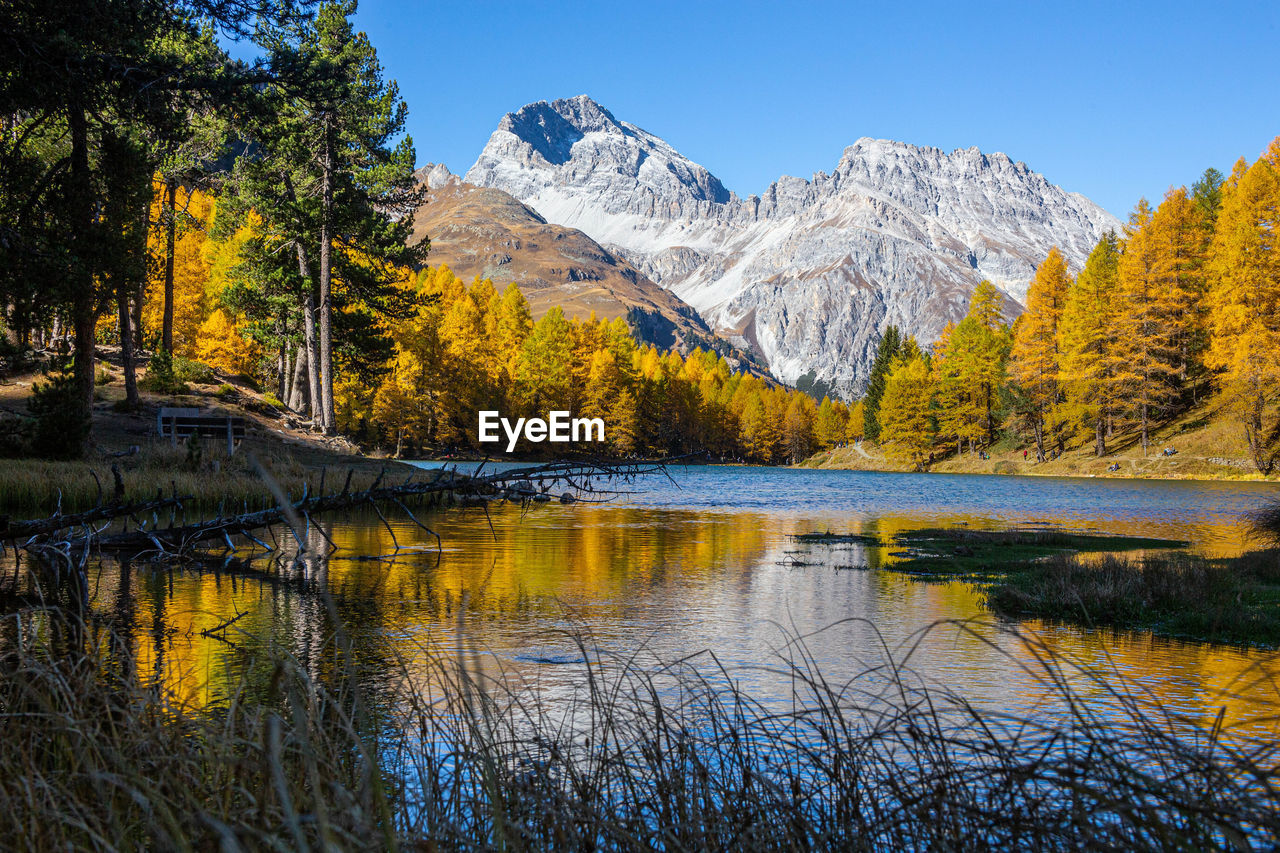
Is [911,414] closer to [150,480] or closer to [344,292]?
[344,292]

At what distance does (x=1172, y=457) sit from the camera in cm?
4762

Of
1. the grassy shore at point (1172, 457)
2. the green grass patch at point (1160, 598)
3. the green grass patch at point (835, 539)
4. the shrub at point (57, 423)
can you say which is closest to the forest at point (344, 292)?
the shrub at point (57, 423)

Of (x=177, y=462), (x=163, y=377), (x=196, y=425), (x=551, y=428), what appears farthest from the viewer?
(x=551, y=428)

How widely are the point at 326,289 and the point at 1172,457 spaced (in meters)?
43.4

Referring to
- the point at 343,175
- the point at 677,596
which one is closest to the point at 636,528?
the point at 677,596

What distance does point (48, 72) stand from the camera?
10477mm

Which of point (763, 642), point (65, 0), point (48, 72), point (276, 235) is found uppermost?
point (276, 235)

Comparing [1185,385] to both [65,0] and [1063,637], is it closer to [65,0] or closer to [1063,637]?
[1063,637]

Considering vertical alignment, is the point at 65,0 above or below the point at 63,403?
above

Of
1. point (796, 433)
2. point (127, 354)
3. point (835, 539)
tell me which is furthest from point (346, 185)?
point (796, 433)

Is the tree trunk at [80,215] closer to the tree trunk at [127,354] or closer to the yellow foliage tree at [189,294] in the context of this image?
the tree trunk at [127,354]

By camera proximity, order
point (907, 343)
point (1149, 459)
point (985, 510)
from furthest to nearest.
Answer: point (907, 343) → point (1149, 459) → point (985, 510)

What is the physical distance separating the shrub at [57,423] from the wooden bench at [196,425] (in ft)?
15.4

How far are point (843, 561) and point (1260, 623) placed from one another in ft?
23.5
